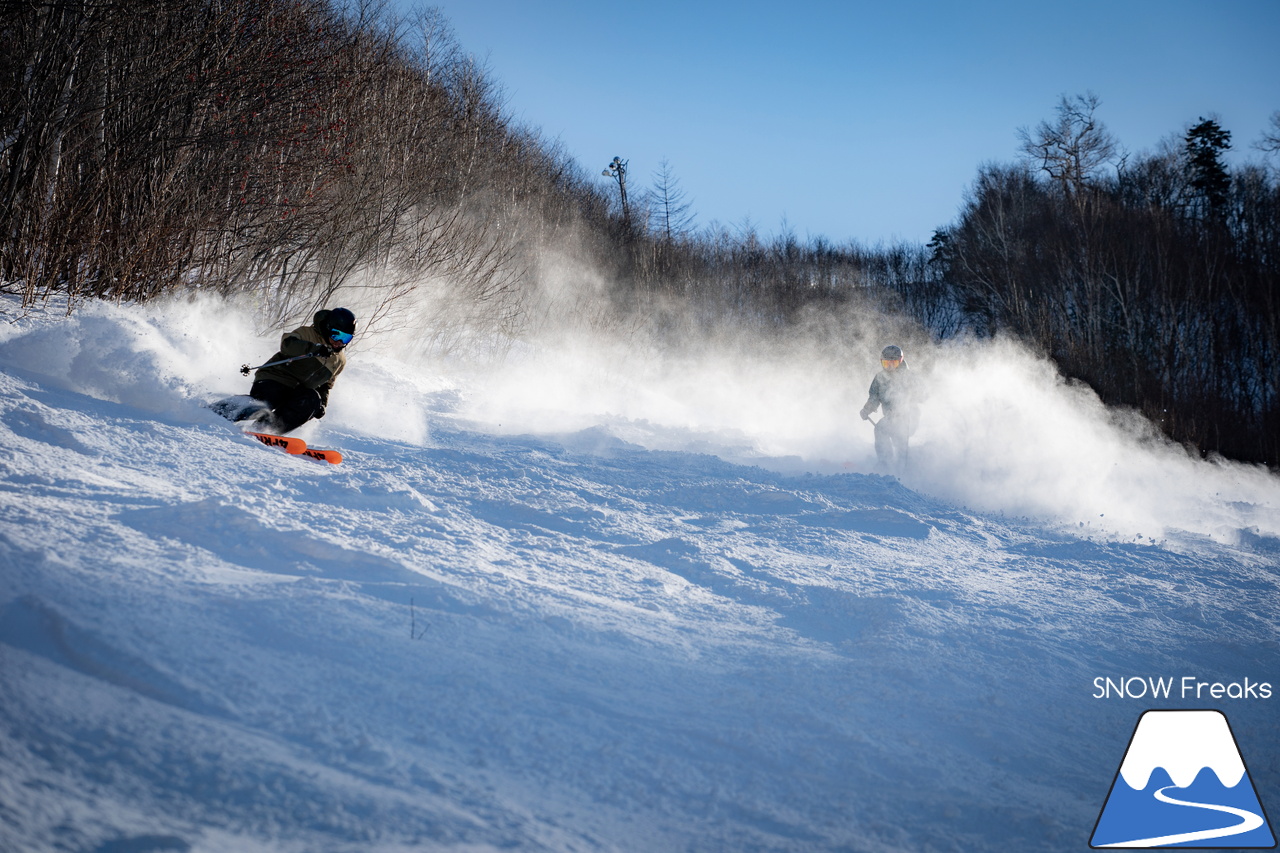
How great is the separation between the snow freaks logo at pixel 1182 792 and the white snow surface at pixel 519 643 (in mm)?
76

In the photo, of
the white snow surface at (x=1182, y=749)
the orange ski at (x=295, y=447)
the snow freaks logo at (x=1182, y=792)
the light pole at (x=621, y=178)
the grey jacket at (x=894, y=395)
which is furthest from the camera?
the light pole at (x=621, y=178)

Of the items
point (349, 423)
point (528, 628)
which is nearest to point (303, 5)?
point (349, 423)

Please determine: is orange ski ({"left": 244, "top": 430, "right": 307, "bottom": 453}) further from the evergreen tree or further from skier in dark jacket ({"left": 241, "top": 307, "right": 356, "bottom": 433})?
the evergreen tree

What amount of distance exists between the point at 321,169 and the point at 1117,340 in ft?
75.1

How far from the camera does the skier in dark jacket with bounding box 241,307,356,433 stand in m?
5.40

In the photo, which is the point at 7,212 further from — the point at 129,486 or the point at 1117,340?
the point at 1117,340

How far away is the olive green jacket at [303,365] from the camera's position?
5434 mm

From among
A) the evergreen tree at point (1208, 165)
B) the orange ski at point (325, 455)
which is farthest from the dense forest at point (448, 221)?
the orange ski at point (325, 455)

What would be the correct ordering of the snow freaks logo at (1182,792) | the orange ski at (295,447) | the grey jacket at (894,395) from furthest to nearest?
the grey jacket at (894,395) → the orange ski at (295,447) → the snow freaks logo at (1182,792)

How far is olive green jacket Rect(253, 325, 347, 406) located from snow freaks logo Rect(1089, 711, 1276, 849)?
567 cm

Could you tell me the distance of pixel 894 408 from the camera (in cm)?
852

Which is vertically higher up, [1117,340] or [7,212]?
[1117,340]

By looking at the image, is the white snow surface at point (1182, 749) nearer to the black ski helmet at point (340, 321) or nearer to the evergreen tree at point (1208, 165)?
the black ski helmet at point (340, 321)

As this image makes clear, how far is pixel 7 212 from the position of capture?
622 cm
